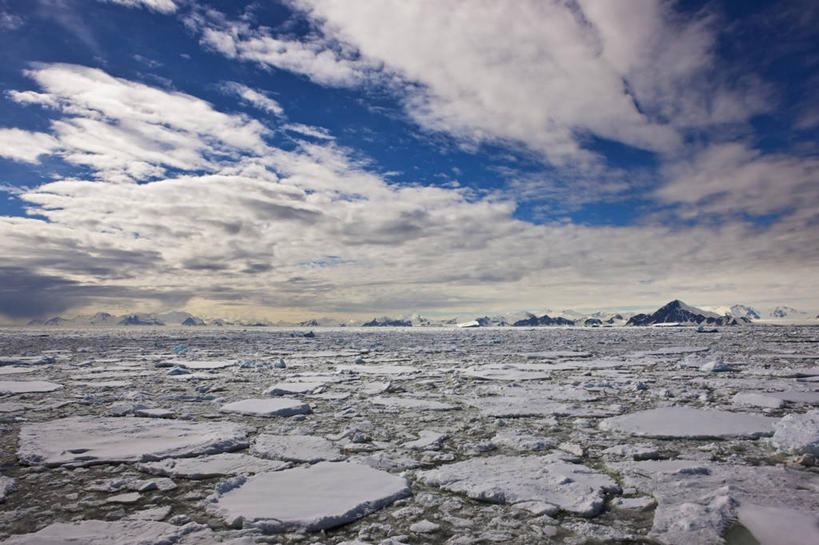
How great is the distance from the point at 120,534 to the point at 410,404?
3.87 metres

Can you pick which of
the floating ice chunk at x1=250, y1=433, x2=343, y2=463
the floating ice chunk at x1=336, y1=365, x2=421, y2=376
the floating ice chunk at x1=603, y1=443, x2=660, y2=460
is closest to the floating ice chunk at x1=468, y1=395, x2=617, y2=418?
the floating ice chunk at x1=603, y1=443, x2=660, y2=460

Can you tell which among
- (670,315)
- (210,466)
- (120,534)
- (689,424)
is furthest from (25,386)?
(670,315)

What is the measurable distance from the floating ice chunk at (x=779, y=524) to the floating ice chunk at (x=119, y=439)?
12.0 ft

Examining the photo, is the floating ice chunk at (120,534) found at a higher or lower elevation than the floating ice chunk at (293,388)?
higher

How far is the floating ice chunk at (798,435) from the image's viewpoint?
3.19 m

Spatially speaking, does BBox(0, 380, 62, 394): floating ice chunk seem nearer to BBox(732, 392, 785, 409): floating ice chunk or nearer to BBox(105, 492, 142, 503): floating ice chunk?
BBox(105, 492, 142, 503): floating ice chunk

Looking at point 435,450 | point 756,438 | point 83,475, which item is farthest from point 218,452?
point 756,438

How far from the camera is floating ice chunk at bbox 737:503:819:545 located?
202 cm

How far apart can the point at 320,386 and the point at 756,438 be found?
5.93m

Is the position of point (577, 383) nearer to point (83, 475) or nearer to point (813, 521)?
point (813, 521)

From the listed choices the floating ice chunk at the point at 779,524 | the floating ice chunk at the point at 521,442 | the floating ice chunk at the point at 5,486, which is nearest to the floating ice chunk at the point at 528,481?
the floating ice chunk at the point at 521,442

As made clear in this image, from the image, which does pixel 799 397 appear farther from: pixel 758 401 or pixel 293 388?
pixel 293 388

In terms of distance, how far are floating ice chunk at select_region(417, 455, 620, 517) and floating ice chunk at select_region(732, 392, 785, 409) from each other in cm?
356

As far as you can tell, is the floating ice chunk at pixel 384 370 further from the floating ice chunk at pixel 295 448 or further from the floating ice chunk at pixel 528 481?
the floating ice chunk at pixel 528 481
